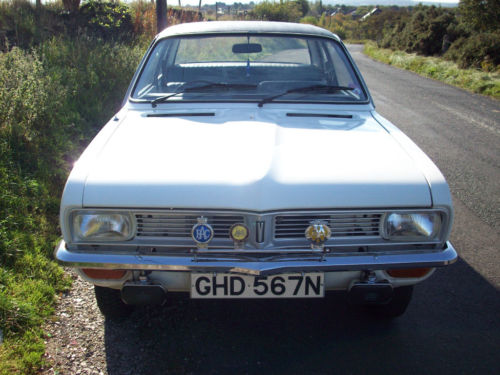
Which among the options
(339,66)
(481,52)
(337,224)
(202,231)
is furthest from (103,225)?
(481,52)

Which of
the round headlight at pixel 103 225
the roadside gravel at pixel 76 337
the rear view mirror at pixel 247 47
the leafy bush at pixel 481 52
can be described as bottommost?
the roadside gravel at pixel 76 337

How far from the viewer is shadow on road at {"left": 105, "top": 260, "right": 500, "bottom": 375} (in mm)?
2520

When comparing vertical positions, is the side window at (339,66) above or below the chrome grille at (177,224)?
above

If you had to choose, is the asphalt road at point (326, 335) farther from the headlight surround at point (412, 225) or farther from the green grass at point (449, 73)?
the green grass at point (449, 73)

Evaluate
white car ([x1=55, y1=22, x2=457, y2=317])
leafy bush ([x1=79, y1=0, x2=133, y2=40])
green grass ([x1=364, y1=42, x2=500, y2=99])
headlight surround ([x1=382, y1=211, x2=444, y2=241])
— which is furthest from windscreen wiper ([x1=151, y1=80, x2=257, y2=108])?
green grass ([x1=364, y1=42, x2=500, y2=99])

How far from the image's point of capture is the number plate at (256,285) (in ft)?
7.68

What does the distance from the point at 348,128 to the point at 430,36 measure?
20065mm

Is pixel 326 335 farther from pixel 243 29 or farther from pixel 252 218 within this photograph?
pixel 243 29

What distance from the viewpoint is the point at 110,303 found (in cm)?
276

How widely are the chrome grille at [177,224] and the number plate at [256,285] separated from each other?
0.22m

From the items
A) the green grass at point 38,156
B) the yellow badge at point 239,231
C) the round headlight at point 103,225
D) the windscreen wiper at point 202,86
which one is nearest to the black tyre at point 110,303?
the green grass at point 38,156

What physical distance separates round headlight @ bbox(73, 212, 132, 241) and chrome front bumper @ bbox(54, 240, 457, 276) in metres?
0.10

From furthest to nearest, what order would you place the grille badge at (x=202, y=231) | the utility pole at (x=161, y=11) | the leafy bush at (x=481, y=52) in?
1. the leafy bush at (x=481, y=52)
2. the utility pole at (x=161, y=11)
3. the grille badge at (x=202, y=231)

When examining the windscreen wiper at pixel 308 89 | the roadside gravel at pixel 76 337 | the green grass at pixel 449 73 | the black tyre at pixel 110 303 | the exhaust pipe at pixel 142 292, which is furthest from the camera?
the green grass at pixel 449 73
